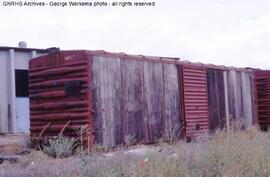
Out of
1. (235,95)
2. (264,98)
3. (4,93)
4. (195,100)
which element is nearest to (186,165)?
(195,100)

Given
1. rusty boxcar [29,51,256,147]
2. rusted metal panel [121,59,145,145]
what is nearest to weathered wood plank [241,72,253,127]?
rusty boxcar [29,51,256,147]

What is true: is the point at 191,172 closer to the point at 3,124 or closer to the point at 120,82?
the point at 120,82

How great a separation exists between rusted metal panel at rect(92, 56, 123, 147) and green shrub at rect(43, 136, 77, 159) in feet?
2.03

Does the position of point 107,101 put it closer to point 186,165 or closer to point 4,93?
point 186,165

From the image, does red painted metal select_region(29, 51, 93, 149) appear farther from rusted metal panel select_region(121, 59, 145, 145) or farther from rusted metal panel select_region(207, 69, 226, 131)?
rusted metal panel select_region(207, 69, 226, 131)

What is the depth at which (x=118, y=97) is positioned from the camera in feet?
41.0

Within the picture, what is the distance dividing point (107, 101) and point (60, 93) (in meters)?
1.23

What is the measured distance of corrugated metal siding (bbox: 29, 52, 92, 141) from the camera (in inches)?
464

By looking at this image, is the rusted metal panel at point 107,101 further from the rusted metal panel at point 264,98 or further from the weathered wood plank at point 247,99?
the rusted metal panel at point 264,98

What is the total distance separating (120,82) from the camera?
1260 centimetres

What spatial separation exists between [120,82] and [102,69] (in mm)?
722

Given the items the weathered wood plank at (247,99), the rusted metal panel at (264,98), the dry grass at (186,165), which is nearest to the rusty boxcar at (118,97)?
the weathered wood plank at (247,99)

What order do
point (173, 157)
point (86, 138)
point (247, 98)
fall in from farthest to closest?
point (247, 98)
point (86, 138)
point (173, 157)

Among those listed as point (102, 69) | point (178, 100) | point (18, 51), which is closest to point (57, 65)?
point (102, 69)
